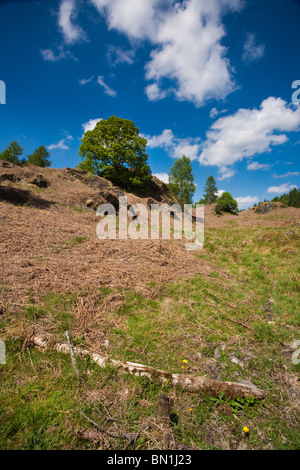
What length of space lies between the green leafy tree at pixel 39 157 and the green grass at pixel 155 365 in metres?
37.4

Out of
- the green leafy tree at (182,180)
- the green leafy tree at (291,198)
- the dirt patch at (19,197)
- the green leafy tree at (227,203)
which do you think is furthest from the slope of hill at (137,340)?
the green leafy tree at (291,198)

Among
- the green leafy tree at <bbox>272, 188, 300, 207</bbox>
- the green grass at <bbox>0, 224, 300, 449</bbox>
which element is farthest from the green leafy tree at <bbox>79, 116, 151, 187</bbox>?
the green leafy tree at <bbox>272, 188, 300, 207</bbox>

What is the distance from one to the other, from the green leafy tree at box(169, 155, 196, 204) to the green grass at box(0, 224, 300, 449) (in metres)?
30.6

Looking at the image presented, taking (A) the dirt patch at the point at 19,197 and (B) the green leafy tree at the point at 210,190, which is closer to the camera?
(A) the dirt patch at the point at 19,197

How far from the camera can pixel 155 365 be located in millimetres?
3645

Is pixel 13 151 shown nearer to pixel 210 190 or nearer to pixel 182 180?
pixel 182 180

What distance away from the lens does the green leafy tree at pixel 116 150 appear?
2650 cm

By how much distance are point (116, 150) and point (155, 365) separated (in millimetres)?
27507

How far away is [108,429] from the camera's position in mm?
2674

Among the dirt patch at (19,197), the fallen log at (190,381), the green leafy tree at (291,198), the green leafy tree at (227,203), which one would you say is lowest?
the fallen log at (190,381)

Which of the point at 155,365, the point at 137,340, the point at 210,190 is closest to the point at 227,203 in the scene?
the point at 210,190

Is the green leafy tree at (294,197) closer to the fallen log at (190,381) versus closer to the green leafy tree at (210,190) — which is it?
the green leafy tree at (210,190)

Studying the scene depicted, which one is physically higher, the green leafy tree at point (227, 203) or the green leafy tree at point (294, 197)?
the green leafy tree at point (294, 197)

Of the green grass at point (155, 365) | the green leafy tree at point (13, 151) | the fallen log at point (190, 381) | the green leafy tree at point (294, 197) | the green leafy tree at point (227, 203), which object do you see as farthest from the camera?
the green leafy tree at point (294, 197)
